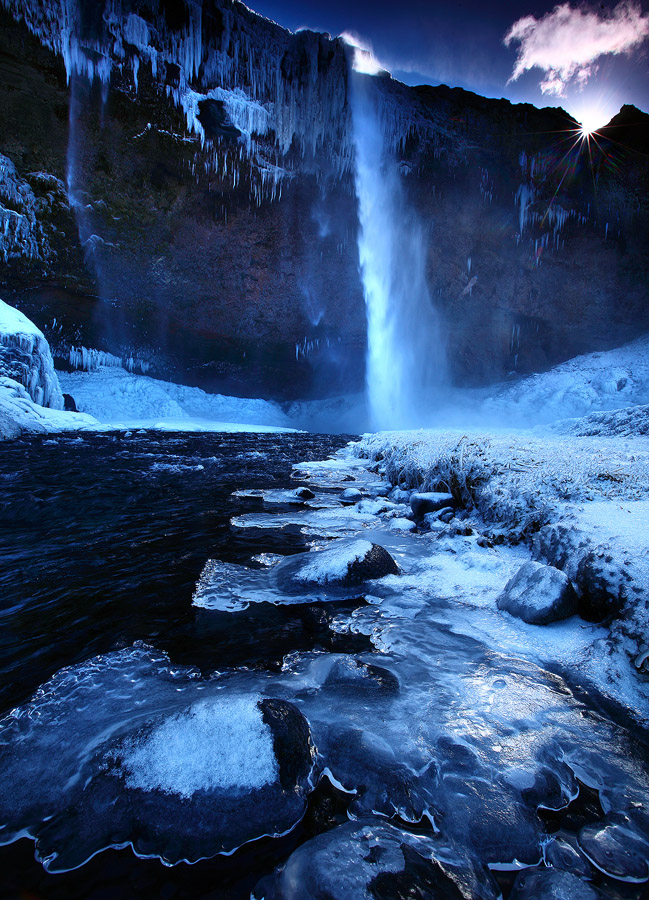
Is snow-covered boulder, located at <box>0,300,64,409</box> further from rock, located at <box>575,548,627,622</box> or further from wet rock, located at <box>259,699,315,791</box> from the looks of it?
rock, located at <box>575,548,627,622</box>

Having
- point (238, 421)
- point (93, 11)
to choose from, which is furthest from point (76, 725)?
point (238, 421)

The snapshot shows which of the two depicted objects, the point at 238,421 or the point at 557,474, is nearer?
the point at 557,474

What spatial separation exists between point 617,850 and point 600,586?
164 cm

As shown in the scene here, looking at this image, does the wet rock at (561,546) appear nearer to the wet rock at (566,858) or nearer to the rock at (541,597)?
the rock at (541,597)

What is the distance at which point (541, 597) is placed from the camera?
2824 mm

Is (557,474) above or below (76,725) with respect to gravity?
above

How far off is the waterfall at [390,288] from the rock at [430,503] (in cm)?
2986

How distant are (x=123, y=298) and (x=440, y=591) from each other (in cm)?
3296

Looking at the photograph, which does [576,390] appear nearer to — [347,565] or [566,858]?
[347,565]

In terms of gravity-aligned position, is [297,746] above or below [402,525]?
above

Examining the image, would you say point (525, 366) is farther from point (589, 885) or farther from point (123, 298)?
point (589, 885)

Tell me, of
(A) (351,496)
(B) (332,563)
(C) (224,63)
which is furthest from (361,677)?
(C) (224,63)

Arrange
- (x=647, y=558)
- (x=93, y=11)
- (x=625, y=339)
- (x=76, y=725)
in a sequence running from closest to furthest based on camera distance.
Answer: (x=76, y=725) → (x=647, y=558) → (x=93, y=11) → (x=625, y=339)

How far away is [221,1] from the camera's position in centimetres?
2191
